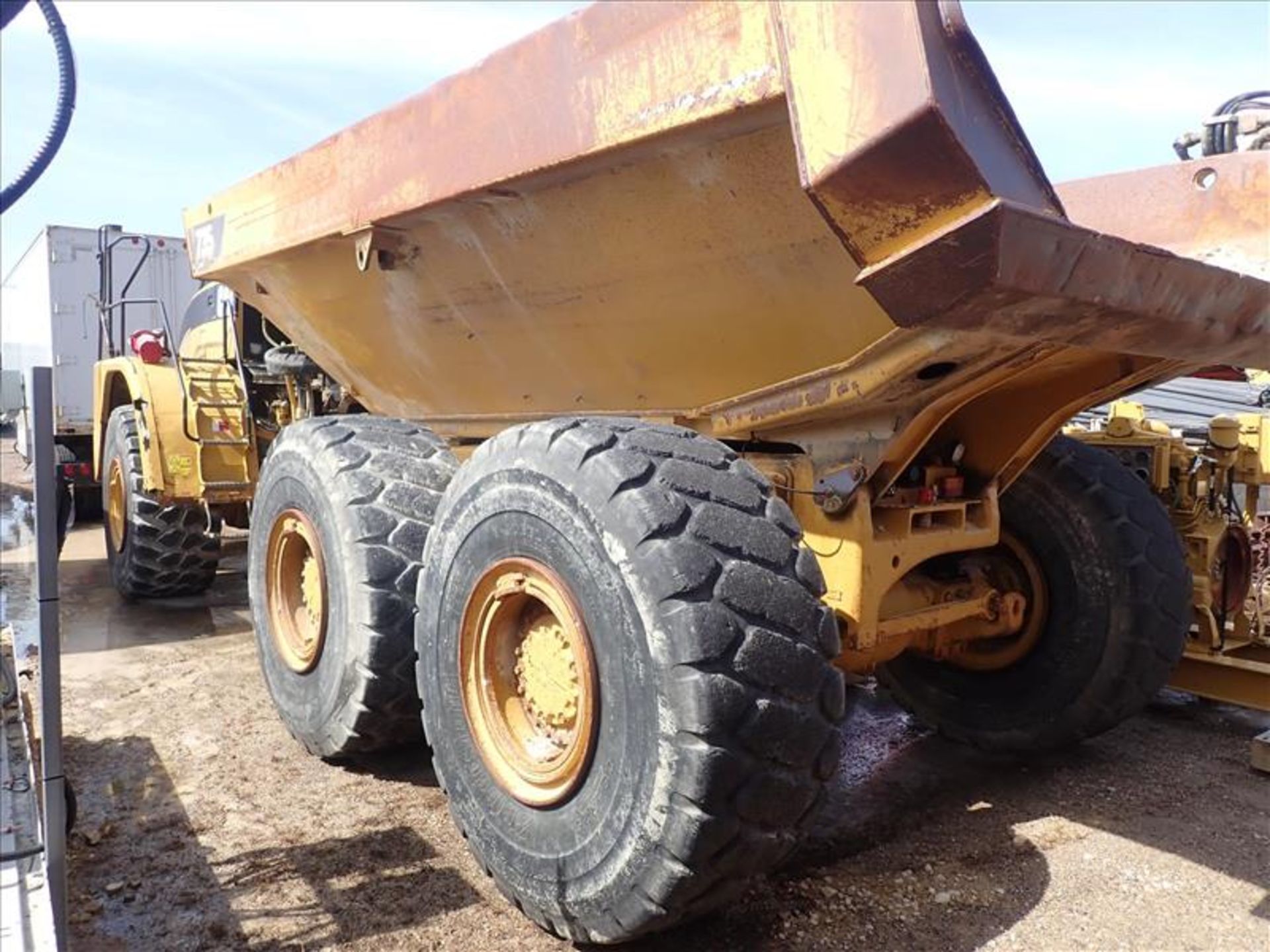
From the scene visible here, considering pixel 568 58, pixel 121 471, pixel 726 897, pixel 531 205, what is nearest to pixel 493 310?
pixel 531 205

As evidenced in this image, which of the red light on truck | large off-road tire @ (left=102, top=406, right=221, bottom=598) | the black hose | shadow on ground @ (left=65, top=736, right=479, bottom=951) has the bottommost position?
shadow on ground @ (left=65, top=736, right=479, bottom=951)

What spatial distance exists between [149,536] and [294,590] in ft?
8.55

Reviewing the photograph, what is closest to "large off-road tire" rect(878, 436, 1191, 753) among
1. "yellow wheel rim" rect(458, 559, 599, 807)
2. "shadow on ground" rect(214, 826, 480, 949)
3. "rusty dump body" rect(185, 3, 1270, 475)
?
"rusty dump body" rect(185, 3, 1270, 475)

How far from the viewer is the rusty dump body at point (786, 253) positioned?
186 cm

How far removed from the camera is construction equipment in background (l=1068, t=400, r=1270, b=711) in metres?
4.45

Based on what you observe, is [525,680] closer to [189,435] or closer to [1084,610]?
[1084,610]

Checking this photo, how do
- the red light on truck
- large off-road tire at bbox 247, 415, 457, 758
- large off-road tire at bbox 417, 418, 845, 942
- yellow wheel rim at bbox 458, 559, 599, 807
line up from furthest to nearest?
the red light on truck, large off-road tire at bbox 247, 415, 457, 758, yellow wheel rim at bbox 458, 559, 599, 807, large off-road tire at bbox 417, 418, 845, 942

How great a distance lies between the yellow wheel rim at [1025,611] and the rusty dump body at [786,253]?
629 mm

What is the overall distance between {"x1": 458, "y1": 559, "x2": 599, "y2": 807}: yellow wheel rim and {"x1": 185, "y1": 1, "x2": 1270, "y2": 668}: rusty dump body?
77 centimetres

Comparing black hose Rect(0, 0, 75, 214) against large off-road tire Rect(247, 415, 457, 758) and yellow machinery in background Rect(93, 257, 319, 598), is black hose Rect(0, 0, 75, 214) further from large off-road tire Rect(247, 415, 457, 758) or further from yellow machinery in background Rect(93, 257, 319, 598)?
yellow machinery in background Rect(93, 257, 319, 598)

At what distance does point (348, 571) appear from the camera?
3.52 meters

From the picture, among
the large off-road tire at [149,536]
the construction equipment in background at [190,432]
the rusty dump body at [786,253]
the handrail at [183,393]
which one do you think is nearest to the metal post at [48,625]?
the rusty dump body at [786,253]

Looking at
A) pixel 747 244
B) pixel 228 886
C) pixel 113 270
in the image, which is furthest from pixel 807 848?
pixel 113 270

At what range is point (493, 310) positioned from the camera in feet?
11.2
